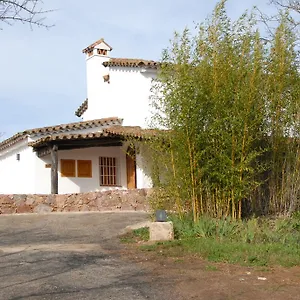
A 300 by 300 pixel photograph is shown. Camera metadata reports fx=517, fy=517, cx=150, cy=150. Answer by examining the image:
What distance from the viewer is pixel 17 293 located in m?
5.70

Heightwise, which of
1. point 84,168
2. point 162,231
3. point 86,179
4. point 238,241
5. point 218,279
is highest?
point 84,168

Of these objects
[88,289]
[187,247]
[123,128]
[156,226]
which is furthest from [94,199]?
[88,289]

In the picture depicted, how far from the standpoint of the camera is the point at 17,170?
18.2 m

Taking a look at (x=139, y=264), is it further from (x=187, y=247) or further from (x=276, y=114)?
(x=276, y=114)

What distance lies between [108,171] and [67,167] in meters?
1.55

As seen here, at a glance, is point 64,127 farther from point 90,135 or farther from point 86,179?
point 86,179

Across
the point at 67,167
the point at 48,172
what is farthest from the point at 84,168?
the point at 48,172

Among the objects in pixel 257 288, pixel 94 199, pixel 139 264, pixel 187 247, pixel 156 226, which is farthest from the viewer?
pixel 94 199

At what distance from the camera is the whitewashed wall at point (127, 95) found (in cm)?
1794

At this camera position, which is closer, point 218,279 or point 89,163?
point 218,279

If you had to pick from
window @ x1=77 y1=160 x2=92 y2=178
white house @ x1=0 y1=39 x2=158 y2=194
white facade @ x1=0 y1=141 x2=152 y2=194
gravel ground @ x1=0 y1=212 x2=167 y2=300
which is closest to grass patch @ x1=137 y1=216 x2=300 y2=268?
gravel ground @ x1=0 y1=212 x2=167 y2=300

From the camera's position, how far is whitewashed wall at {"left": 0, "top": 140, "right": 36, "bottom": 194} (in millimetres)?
17156

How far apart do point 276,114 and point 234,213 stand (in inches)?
88.5

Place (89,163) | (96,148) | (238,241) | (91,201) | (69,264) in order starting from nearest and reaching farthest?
(69,264) < (238,241) < (91,201) < (89,163) < (96,148)
